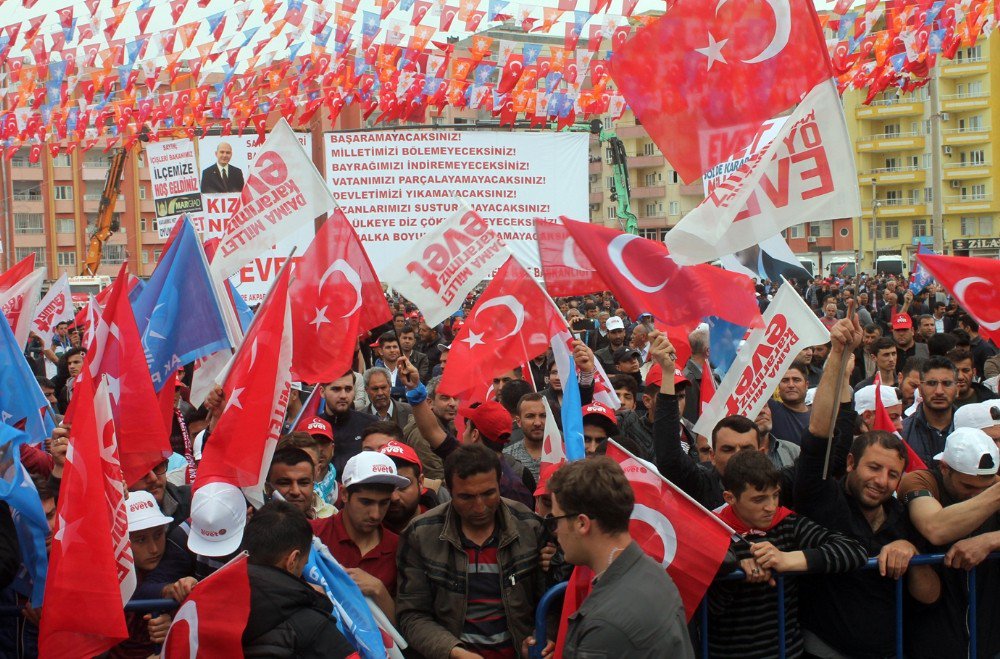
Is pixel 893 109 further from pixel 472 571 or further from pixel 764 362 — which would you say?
pixel 472 571

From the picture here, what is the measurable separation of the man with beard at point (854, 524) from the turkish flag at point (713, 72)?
1.71m

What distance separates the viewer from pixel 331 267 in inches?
337

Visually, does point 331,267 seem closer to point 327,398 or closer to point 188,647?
point 327,398

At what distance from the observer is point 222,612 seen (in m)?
4.06

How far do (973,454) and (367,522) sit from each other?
2.58 m

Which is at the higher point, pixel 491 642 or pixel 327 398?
pixel 327 398

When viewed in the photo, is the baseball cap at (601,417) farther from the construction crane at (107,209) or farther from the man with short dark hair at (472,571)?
the construction crane at (107,209)

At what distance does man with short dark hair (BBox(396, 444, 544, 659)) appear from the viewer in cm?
484

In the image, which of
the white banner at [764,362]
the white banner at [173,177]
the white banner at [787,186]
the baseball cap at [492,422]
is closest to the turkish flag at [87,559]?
the baseball cap at [492,422]

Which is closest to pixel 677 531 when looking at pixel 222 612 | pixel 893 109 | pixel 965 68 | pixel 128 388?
pixel 222 612

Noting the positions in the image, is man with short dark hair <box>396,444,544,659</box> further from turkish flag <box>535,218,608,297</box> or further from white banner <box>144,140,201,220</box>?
white banner <box>144,140,201,220</box>

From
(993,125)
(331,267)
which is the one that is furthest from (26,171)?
(331,267)

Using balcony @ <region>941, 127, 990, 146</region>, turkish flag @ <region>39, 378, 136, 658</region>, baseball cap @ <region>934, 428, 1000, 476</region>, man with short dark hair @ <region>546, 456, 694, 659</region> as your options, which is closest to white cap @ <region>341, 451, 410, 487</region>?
turkish flag @ <region>39, 378, 136, 658</region>

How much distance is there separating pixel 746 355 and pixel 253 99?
1432cm
